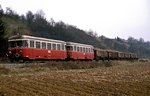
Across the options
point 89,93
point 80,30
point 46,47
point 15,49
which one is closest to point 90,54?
point 46,47

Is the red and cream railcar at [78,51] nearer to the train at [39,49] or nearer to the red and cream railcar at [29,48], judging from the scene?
the train at [39,49]

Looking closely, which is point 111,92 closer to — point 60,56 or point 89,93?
point 89,93

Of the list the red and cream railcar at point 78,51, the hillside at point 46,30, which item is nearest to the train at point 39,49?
the red and cream railcar at point 78,51

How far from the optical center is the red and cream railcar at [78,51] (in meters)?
42.0

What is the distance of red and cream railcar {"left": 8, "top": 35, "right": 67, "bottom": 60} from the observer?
3207 centimetres

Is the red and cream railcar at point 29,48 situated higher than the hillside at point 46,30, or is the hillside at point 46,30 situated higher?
the hillside at point 46,30

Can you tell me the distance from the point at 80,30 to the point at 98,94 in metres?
138

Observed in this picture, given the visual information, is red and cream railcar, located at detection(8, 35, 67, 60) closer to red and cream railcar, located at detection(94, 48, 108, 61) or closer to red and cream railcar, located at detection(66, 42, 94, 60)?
red and cream railcar, located at detection(66, 42, 94, 60)

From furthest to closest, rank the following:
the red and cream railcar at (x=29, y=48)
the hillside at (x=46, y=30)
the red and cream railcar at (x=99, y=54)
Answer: the hillside at (x=46, y=30) → the red and cream railcar at (x=99, y=54) → the red and cream railcar at (x=29, y=48)

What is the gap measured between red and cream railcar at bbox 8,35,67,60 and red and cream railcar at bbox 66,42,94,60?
18.7ft

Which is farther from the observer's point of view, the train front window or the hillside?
the hillside

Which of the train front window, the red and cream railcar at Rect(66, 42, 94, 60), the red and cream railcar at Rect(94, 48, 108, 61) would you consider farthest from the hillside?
the red and cream railcar at Rect(94, 48, 108, 61)

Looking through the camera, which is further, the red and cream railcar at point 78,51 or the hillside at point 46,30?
the hillside at point 46,30

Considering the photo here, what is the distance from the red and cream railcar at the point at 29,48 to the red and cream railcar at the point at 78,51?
A: 5700 mm
